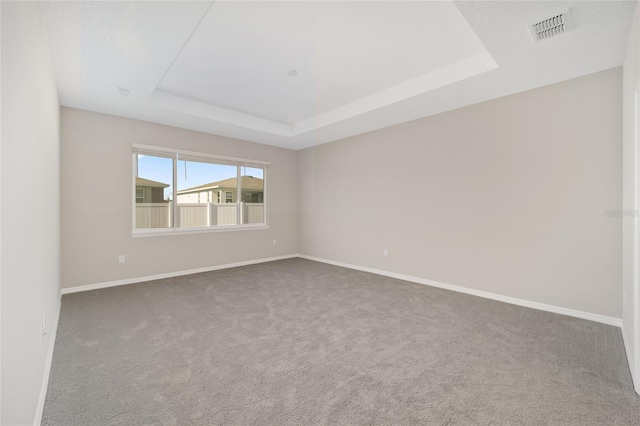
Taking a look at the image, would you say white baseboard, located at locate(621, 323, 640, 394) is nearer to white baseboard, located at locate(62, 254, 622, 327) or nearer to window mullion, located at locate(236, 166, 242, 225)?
white baseboard, located at locate(62, 254, 622, 327)

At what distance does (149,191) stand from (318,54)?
11.6 feet

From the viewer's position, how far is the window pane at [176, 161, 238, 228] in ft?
16.4

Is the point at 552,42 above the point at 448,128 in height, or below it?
above

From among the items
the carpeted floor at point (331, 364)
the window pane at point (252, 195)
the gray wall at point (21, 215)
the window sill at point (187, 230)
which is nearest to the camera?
the gray wall at point (21, 215)

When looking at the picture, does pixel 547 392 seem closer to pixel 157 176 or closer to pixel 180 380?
pixel 180 380

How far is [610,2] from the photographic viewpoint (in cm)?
196

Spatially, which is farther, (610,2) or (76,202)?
(76,202)

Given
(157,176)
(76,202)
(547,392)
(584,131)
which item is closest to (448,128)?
(584,131)

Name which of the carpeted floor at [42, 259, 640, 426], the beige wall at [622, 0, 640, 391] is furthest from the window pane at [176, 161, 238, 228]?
the beige wall at [622, 0, 640, 391]

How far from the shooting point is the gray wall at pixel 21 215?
3.51 ft

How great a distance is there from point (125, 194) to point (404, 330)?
438 cm

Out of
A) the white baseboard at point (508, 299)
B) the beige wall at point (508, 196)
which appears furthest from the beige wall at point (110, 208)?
the white baseboard at point (508, 299)

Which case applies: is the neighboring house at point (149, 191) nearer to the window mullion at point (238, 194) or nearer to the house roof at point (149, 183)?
the house roof at point (149, 183)

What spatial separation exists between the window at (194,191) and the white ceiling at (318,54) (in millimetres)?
789
